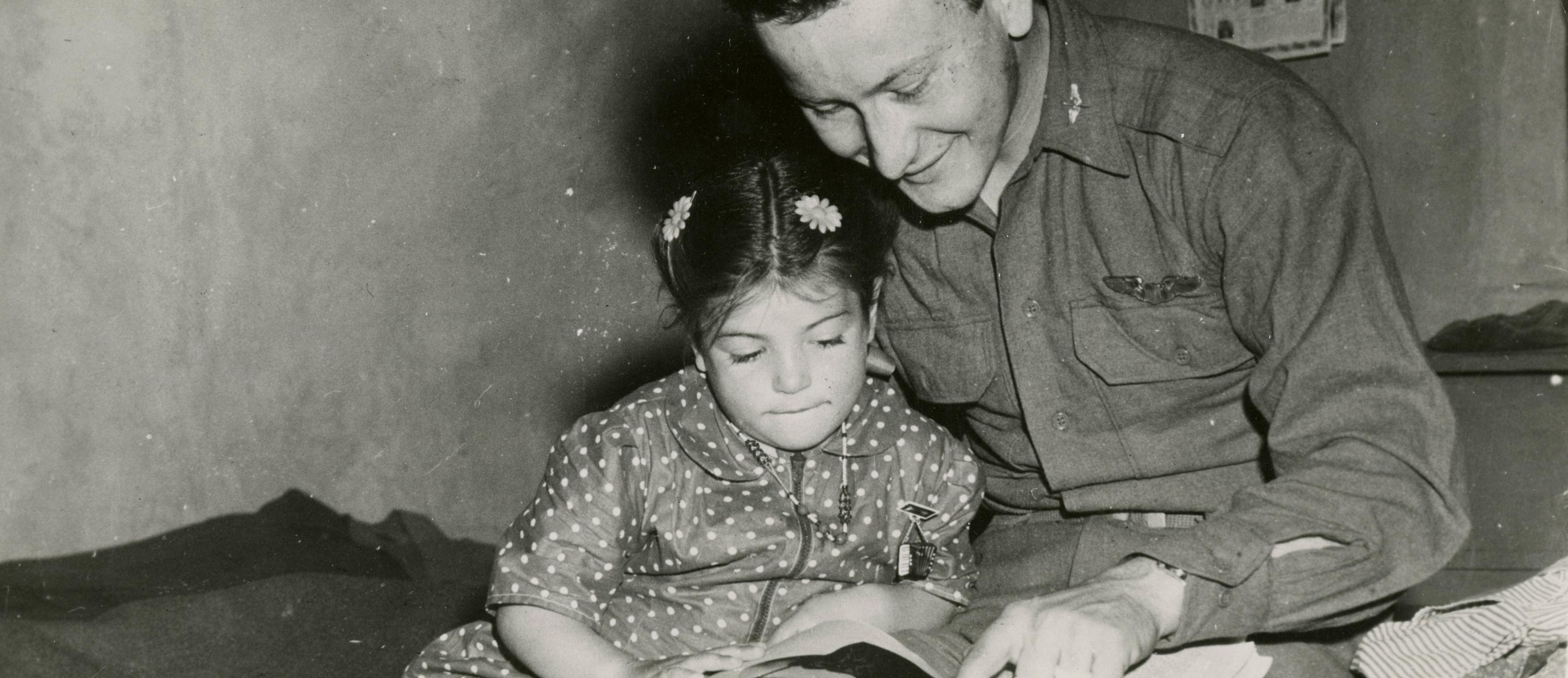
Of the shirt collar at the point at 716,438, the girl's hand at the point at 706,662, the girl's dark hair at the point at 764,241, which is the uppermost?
the girl's dark hair at the point at 764,241

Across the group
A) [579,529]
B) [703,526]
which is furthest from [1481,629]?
[579,529]

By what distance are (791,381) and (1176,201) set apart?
590 millimetres

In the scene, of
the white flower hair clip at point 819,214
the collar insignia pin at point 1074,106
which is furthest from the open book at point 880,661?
the collar insignia pin at point 1074,106

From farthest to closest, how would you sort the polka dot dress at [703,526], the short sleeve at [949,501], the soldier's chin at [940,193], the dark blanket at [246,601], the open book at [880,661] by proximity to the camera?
the dark blanket at [246,601] → the short sleeve at [949,501] → the polka dot dress at [703,526] → the soldier's chin at [940,193] → the open book at [880,661]

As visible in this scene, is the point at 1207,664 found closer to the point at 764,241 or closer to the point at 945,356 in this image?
the point at 945,356

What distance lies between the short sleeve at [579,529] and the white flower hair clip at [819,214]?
0.43 metres

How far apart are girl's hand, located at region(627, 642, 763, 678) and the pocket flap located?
64 cm

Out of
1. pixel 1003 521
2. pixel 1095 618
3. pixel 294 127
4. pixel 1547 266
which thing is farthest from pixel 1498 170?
pixel 294 127

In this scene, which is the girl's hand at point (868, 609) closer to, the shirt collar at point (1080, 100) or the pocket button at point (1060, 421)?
the pocket button at point (1060, 421)

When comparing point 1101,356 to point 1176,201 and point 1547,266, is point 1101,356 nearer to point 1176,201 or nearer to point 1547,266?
point 1176,201

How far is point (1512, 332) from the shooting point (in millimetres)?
3455

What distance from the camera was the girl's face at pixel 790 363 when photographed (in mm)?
1852

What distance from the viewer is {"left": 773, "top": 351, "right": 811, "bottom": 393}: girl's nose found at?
6.00 feet

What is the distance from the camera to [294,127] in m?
2.91
